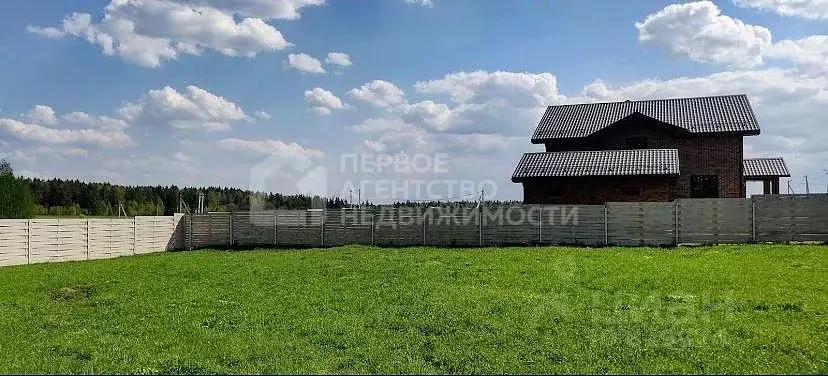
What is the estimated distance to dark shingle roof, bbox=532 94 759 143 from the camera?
28375 mm

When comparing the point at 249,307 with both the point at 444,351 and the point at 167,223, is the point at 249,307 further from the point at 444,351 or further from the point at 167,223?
the point at 167,223

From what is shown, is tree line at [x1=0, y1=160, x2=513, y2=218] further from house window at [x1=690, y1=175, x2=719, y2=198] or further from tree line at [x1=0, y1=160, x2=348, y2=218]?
house window at [x1=690, y1=175, x2=719, y2=198]

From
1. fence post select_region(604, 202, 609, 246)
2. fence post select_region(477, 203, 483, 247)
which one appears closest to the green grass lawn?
fence post select_region(604, 202, 609, 246)

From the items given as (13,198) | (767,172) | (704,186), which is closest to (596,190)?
(704,186)

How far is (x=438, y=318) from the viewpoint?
890 cm

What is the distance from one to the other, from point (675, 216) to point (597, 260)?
604 cm

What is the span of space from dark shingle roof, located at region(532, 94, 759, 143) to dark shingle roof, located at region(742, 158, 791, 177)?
4243 mm

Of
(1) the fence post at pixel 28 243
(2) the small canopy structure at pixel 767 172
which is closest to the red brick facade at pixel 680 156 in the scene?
(2) the small canopy structure at pixel 767 172

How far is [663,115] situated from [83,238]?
978 inches

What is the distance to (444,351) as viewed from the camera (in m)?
7.13

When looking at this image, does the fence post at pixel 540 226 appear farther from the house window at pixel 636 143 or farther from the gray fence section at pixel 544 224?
the house window at pixel 636 143

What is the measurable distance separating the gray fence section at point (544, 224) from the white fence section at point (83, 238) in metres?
1.81

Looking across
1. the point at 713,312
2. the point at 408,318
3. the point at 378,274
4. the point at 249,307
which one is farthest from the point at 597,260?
the point at 249,307

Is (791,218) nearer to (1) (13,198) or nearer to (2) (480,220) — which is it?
(2) (480,220)
